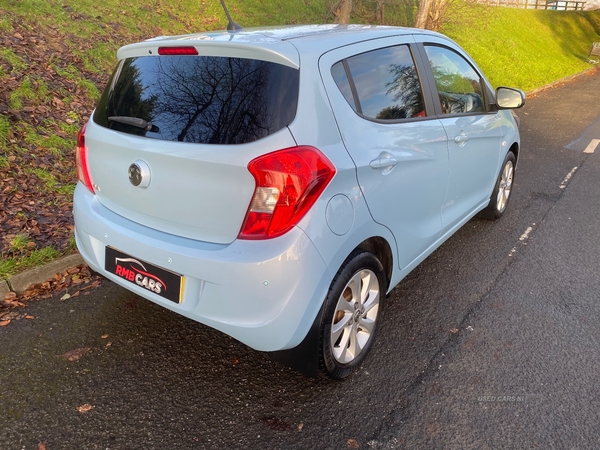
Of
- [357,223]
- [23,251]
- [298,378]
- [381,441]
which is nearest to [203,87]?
[357,223]

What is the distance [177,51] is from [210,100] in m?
0.40

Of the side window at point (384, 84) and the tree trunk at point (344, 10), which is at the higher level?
the tree trunk at point (344, 10)

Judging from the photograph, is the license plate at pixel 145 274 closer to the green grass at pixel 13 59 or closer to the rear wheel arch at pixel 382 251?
the rear wheel arch at pixel 382 251

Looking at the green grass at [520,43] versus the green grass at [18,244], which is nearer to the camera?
the green grass at [18,244]

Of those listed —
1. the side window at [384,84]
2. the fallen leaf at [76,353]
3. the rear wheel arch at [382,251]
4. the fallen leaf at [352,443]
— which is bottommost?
the fallen leaf at [76,353]

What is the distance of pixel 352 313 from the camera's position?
262cm

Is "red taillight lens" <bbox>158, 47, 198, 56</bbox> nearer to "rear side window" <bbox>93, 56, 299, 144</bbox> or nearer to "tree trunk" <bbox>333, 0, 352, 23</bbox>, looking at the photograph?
"rear side window" <bbox>93, 56, 299, 144</bbox>

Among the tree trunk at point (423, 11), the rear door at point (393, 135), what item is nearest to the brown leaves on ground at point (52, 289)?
the rear door at point (393, 135)

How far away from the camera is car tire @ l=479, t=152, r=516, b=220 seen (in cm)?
462

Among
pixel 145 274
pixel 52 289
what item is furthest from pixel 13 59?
pixel 145 274

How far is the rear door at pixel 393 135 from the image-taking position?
2.43 meters

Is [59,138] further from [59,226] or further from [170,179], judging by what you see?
[170,179]

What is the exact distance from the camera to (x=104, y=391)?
2602 mm

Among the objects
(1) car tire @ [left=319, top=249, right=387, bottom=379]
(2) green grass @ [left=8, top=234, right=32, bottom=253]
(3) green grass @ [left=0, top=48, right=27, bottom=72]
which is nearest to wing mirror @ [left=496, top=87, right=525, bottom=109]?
(1) car tire @ [left=319, top=249, right=387, bottom=379]
